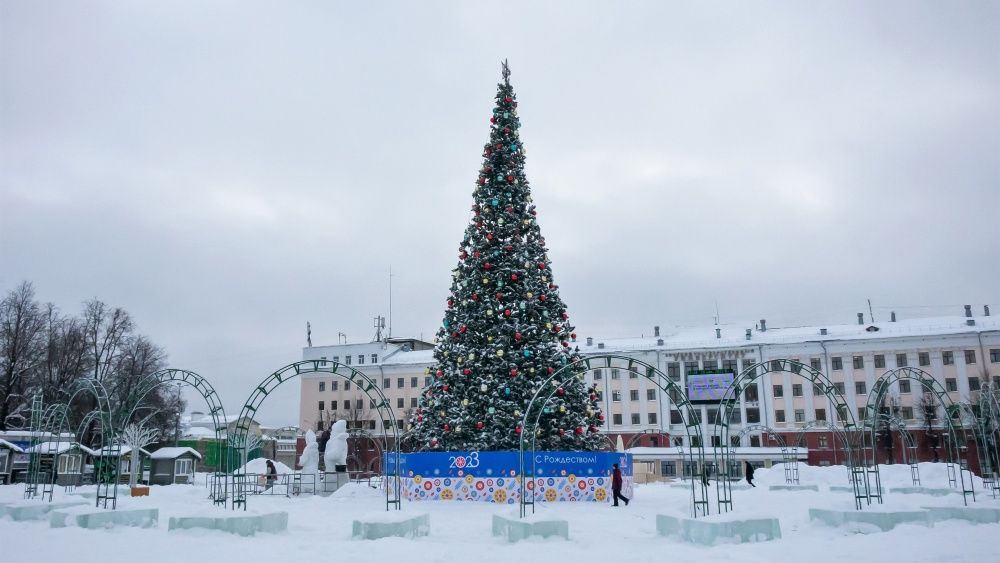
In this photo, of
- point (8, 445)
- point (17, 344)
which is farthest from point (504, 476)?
point (17, 344)

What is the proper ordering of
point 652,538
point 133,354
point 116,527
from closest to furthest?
1. point 652,538
2. point 116,527
3. point 133,354

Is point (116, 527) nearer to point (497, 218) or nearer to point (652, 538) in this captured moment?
point (652, 538)

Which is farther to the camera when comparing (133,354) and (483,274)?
(133,354)

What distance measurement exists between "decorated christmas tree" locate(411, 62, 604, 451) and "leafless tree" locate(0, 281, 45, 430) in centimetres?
3487

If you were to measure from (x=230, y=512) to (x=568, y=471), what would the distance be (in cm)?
1211

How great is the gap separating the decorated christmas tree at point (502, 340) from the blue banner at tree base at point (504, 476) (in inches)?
28.6

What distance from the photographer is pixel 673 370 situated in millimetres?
69875

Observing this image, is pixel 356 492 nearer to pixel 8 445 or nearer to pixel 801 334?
pixel 8 445

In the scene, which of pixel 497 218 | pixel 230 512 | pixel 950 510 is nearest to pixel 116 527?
pixel 230 512

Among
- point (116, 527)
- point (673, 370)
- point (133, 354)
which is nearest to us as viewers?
point (116, 527)

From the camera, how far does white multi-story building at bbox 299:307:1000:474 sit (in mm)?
61750

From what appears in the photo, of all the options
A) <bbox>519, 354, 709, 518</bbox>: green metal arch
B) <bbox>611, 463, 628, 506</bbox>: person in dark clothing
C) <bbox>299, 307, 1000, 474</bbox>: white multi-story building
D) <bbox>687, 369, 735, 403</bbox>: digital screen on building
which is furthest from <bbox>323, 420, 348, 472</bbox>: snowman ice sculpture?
<bbox>687, 369, 735, 403</bbox>: digital screen on building

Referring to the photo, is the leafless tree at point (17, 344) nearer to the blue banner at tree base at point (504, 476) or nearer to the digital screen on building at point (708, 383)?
the blue banner at tree base at point (504, 476)

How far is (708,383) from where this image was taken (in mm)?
65562
